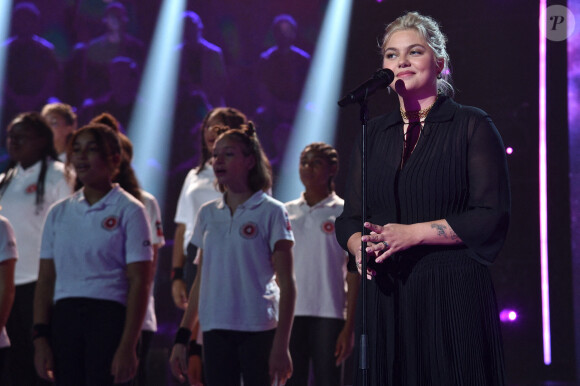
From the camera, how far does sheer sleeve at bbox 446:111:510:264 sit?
1.74 meters

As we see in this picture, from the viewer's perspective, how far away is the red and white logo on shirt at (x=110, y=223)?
3104mm

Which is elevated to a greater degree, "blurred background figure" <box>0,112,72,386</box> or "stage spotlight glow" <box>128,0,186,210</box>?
"stage spotlight glow" <box>128,0,186,210</box>

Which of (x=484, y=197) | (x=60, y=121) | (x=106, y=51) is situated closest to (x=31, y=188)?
(x=60, y=121)

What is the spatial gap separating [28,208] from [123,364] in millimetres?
1493

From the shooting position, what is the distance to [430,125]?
1900mm

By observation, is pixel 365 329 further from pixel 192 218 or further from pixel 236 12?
pixel 236 12

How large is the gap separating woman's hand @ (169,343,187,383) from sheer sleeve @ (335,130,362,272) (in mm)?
1384

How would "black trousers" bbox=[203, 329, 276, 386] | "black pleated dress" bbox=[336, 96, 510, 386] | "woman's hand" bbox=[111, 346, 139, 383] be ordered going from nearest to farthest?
1. "black pleated dress" bbox=[336, 96, 510, 386]
2. "woman's hand" bbox=[111, 346, 139, 383]
3. "black trousers" bbox=[203, 329, 276, 386]

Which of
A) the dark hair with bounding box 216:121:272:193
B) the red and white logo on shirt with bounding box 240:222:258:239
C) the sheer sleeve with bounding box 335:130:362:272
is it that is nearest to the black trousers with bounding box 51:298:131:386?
the red and white logo on shirt with bounding box 240:222:258:239

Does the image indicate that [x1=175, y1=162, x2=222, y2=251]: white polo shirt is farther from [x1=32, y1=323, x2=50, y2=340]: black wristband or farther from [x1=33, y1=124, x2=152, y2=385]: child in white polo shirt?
[x1=32, y1=323, x2=50, y2=340]: black wristband

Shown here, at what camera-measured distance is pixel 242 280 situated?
3.12 meters

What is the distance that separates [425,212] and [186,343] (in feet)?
5.49

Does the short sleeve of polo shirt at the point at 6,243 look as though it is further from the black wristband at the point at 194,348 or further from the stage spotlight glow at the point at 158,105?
the stage spotlight glow at the point at 158,105

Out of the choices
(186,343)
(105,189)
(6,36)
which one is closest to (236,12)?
(6,36)
